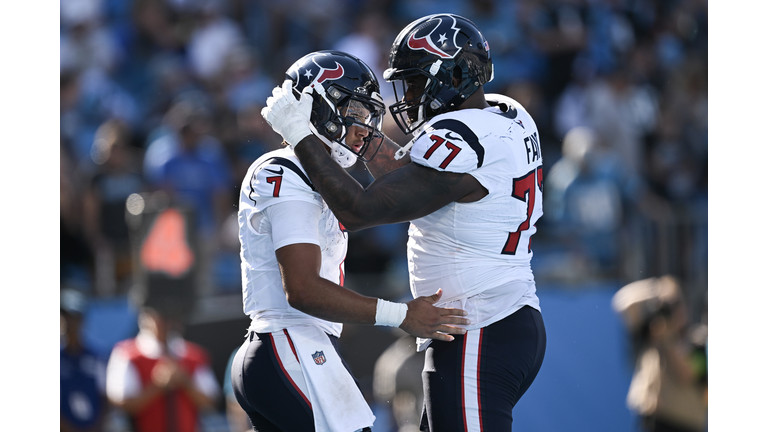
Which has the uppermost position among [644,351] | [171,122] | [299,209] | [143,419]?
[171,122]

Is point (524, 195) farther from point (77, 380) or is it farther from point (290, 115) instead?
point (77, 380)

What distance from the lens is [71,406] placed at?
6301 millimetres

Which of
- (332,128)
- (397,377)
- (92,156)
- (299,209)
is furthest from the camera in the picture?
(92,156)

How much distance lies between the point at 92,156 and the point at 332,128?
5354mm

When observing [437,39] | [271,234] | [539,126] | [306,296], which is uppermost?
[539,126]

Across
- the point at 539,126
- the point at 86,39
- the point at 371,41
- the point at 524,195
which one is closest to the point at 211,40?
the point at 86,39

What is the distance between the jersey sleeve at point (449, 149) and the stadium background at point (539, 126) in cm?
363

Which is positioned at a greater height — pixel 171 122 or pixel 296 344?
pixel 171 122

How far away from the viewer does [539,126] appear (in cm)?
946

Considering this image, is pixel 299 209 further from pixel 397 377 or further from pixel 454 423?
pixel 397 377

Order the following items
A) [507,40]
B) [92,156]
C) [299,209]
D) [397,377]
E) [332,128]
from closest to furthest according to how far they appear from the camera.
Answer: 1. [299,209]
2. [332,128]
3. [397,377]
4. [92,156]
5. [507,40]

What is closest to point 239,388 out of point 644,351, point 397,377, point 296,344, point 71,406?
point 296,344

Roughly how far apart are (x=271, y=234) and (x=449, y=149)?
2.55ft

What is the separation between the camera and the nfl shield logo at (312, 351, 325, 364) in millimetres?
3129
